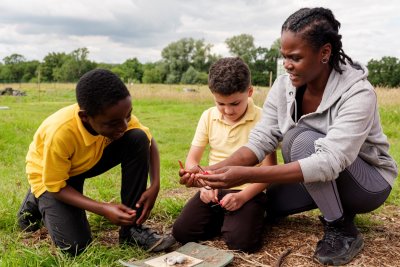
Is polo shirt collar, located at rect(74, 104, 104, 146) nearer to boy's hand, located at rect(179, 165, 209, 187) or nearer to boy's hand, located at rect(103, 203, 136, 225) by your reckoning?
boy's hand, located at rect(103, 203, 136, 225)

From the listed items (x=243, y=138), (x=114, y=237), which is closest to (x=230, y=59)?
(x=243, y=138)

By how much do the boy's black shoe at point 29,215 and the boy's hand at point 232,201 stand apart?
1.28 meters

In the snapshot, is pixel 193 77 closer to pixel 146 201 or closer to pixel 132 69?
pixel 132 69

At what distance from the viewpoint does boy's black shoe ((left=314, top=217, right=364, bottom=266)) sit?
2488 mm

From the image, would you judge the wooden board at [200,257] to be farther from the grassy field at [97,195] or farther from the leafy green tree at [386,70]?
the leafy green tree at [386,70]

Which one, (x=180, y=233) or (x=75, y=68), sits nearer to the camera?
(x=180, y=233)

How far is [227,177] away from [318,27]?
0.92m

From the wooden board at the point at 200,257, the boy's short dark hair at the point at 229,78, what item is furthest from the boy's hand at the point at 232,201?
the boy's short dark hair at the point at 229,78

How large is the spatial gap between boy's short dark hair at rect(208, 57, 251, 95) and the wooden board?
0.97m

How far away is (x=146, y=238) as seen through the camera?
9.24ft

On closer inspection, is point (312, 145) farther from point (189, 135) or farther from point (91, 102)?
point (189, 135)

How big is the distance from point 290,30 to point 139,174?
1283 mm

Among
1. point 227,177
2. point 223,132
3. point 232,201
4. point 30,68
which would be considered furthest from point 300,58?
point 30,68

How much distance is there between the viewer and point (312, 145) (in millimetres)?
2445
